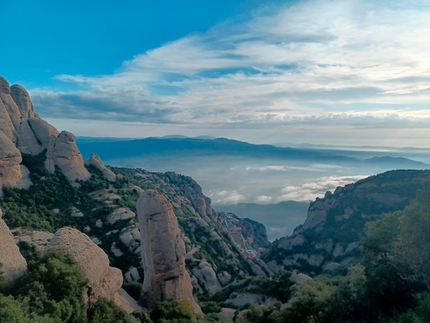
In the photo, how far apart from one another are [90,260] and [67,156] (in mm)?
→ 35271

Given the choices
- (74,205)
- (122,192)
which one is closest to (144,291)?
(74,205)

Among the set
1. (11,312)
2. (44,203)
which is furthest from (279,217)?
(11,312)

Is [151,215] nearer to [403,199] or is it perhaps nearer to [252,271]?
[252,271]

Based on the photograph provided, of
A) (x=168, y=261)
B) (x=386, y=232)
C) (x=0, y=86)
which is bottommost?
(x=168, y=261)

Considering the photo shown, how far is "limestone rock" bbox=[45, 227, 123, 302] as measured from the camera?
18656 mm

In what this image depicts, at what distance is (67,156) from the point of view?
50.7m

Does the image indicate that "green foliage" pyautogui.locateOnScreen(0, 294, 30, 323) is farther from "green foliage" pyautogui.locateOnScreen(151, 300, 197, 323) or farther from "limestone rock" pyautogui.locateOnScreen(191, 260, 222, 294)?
"limestone rock" pyautogui.locateOnScreen(191, 260, 222, 294)

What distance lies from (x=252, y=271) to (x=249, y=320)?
35203 millimetres

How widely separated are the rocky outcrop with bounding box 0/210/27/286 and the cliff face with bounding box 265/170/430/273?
55559mm

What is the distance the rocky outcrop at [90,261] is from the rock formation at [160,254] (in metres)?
4.67

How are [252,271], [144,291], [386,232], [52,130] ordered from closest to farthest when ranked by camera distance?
[386,232]
[144,291]
[52,130]
[252,271]

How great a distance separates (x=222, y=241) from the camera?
6069 cm

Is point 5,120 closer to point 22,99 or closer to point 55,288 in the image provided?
point 22,99

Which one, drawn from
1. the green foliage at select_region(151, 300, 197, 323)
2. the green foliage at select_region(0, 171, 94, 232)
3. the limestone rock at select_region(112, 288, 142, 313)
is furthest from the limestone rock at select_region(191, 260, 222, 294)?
the green foliage at select_region(151, 300, 197, 323)
